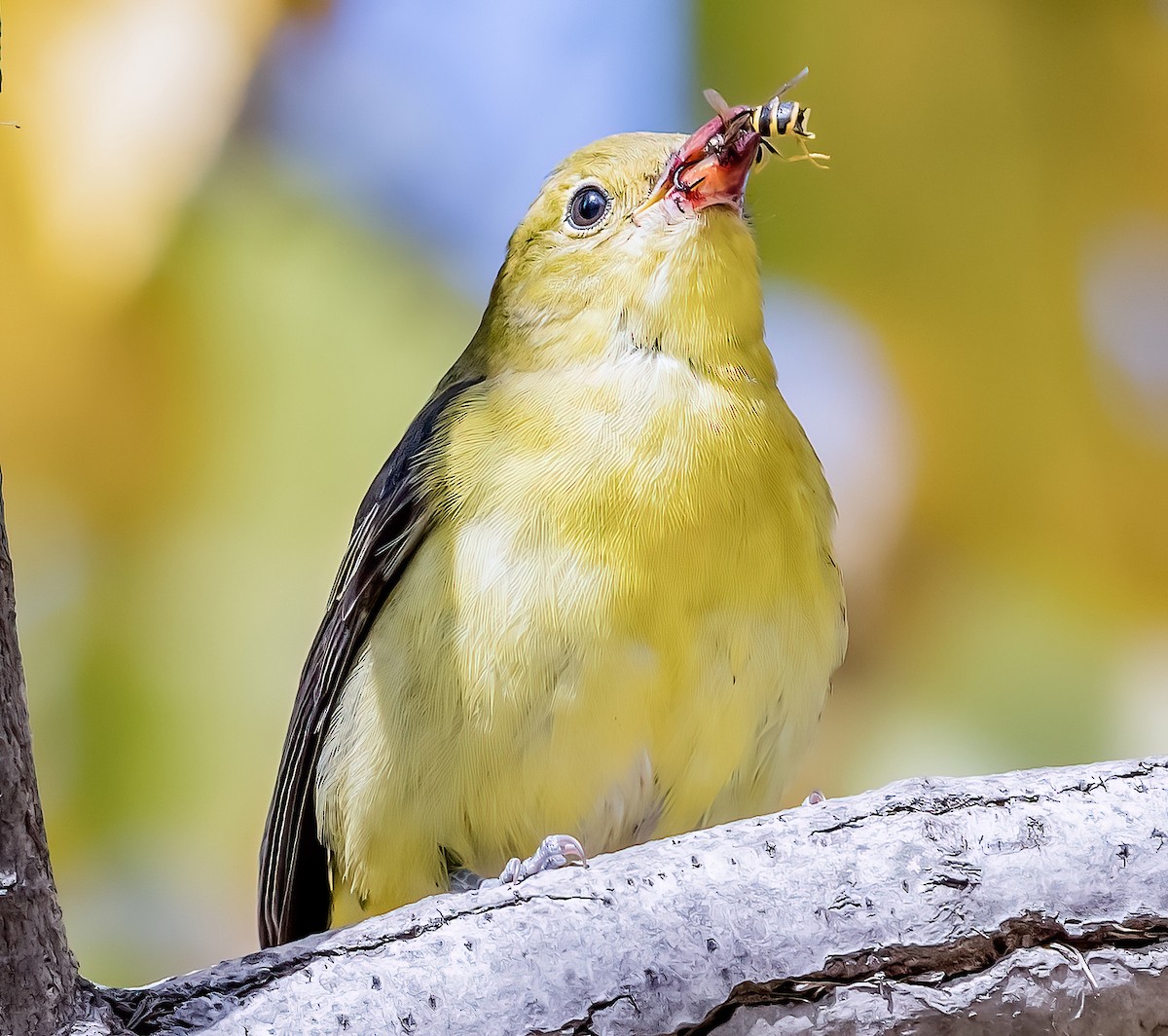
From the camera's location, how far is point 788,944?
1726 mm

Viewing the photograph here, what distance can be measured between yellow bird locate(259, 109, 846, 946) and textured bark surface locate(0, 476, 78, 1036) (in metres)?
0.88

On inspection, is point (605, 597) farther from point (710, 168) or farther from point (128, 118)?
point (128, 118)

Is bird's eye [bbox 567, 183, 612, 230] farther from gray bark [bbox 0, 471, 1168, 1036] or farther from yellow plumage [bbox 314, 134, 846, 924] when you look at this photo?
gray bark [bbox 0, 471, 1168, 1036]

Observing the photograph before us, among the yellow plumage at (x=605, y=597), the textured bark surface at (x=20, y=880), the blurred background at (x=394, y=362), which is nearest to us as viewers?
the textured bark surface at (x=20, y=880)

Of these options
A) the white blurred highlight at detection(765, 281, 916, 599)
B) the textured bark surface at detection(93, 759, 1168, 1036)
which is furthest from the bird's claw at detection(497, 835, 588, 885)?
the white blurred highlight at detection(765, 281, 916, 599)

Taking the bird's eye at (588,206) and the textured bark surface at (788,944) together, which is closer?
the textured bark surface at (788,944)

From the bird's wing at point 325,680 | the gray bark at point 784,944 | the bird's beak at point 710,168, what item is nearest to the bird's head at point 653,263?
the bird's beak at point 710,168

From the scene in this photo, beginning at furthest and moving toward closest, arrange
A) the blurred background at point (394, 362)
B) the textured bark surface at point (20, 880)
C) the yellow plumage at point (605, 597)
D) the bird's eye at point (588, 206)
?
the blurred background at point (394, 362) < the bird's eye at point (588, 206) < the yellow plumage at point (605, 597) < the textured bark surface at point (20, 880)

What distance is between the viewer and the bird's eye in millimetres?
2820

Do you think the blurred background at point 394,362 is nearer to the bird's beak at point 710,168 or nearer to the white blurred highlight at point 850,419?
the white blurred highlight at point 850,419

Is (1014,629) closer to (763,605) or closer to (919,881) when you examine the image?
(763,605)

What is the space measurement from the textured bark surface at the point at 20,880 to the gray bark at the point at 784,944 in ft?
0.06

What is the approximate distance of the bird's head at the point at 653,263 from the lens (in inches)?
105

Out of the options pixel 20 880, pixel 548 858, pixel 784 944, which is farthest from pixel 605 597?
pixel 20 880
